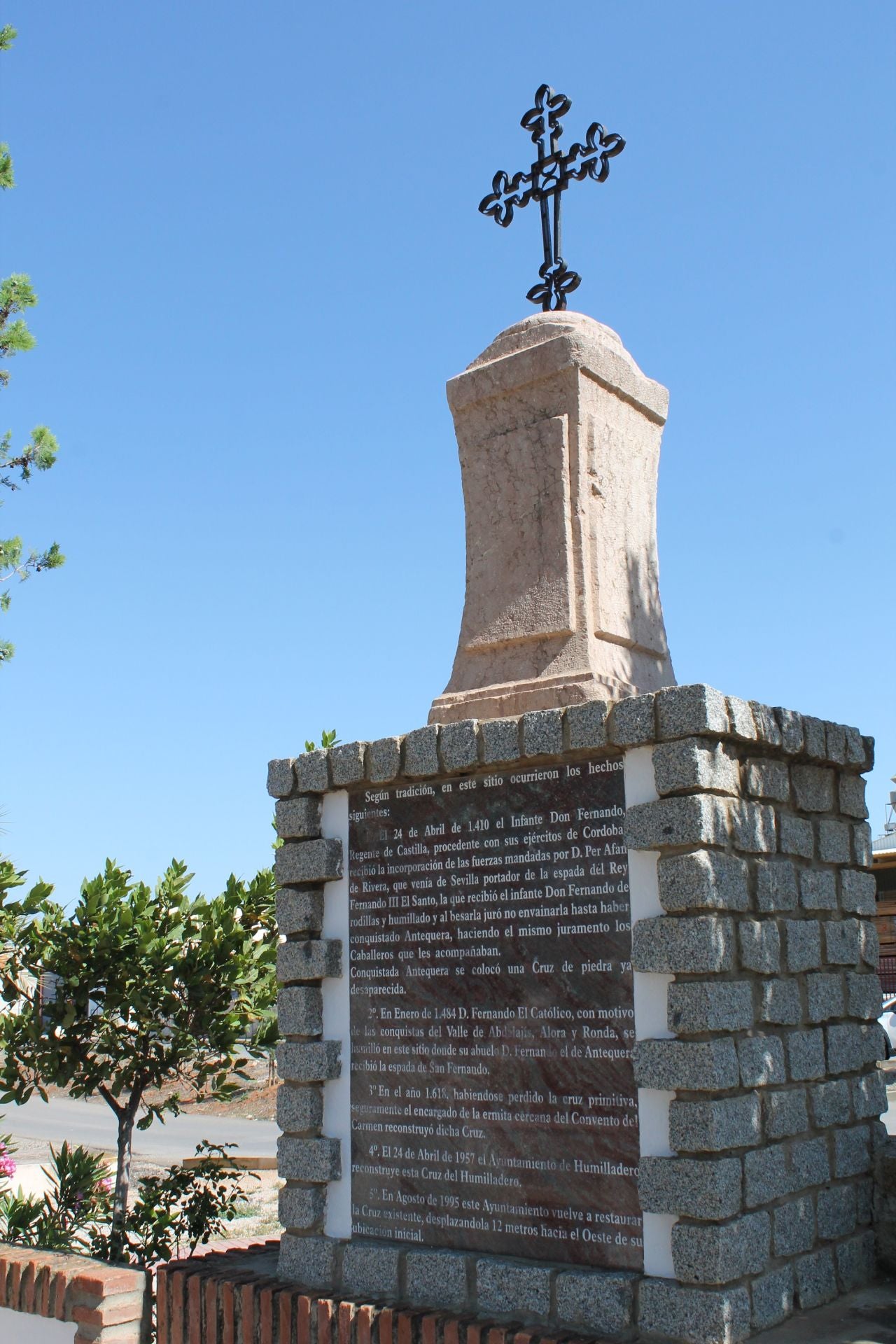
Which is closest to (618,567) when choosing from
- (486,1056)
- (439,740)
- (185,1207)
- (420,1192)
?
(439,740)

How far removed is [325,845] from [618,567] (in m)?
1.81

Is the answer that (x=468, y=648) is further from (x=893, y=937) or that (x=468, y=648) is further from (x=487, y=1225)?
(x=893, y=937)

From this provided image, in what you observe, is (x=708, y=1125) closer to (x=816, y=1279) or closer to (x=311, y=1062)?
(x=816, y=1279)

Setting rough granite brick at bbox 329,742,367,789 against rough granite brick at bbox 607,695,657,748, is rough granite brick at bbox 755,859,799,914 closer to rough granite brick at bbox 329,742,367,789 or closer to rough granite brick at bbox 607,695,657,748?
rough granite brick at bbox 607,695,657,748

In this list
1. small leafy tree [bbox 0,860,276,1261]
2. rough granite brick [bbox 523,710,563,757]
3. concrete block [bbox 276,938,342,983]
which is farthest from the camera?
small leafy tree [bbox 0,860,276,1261]

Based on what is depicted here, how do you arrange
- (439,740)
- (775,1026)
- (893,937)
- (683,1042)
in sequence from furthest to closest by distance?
(893,937) → (439,740) → (775,1026) → (683,1042)

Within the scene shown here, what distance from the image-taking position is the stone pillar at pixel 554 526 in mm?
5340

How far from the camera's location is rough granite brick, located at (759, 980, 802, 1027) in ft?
14.9

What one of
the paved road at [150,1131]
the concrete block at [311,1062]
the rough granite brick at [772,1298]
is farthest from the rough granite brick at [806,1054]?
the paved road at [150,1131]

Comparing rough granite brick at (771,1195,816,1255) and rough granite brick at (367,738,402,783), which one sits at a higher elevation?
rough granite brick at (367,738,402,783)

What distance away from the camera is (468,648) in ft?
18.7

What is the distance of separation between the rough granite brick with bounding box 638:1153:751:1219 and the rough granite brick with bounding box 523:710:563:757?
58.7 inches

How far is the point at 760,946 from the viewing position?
450 cm

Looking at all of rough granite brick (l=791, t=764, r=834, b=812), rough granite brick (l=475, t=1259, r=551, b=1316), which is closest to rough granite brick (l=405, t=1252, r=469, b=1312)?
rough granite brick (l=475, t=1259, r=551, b=1316)
